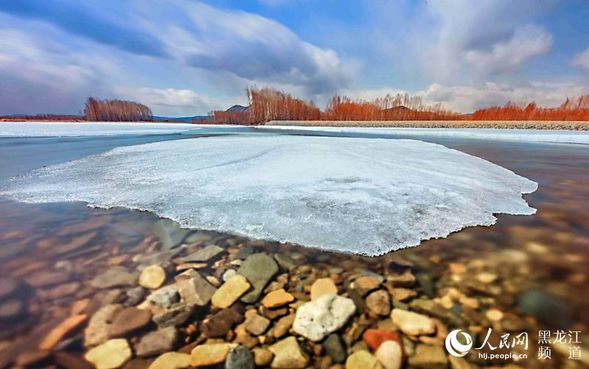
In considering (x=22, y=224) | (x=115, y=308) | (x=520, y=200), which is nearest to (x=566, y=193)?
(x=520, y=200)

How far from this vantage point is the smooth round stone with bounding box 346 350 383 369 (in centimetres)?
75

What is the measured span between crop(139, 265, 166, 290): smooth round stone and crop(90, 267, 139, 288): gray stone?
0.10 feet

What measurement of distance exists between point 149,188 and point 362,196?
1.80 m

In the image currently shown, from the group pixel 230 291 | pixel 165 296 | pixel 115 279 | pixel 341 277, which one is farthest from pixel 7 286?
pixel 341 277

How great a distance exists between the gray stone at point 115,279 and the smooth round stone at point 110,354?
12.0 inches

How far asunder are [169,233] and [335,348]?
115 centimetres

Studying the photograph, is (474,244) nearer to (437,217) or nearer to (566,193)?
(437,217)

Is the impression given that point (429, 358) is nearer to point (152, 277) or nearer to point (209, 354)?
point (209, 354)

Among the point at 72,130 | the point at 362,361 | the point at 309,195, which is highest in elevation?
the point at 72,130

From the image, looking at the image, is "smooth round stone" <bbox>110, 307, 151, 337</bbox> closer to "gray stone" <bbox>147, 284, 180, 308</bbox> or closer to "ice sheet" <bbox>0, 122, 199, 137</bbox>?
"gray stone" <bbox>147, 284, 180, 308</bbox>

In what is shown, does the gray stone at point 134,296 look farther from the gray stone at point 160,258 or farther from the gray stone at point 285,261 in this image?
the gray stone at point 285,261

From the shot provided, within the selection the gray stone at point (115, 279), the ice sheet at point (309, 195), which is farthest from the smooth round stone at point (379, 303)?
the gray stone at point (115, 279)

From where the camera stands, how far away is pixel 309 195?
6.37ft

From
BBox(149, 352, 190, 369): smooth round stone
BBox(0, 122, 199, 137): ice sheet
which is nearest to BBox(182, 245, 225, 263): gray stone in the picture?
BBox(149, 352, 190, 369): smooth round stone
